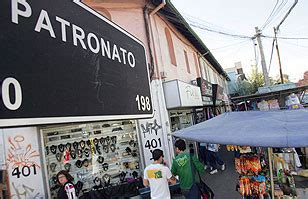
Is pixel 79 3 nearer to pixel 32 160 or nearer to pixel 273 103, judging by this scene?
pixel 32 160

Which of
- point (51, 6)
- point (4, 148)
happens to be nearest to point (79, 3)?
point (51, 6)

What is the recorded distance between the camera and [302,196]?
14.3 feet

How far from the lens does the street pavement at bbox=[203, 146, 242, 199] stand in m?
6.77

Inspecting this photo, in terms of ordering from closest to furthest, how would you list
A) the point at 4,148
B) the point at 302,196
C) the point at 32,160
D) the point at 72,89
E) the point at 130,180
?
the point at 72,89
the point at 302,196
the point at 4,148
the point at 32,160
the point at 130,180

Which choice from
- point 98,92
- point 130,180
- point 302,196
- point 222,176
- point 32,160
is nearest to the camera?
point 98,92

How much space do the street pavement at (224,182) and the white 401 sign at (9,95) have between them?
22.8 feet

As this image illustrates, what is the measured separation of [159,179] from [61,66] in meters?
4.08

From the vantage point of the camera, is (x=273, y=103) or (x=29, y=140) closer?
(x=29, y=140)

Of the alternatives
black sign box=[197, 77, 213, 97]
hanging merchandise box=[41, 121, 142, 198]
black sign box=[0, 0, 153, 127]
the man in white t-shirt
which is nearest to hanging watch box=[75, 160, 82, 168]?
hanging merchandise box=[41, 121, 142, 198]

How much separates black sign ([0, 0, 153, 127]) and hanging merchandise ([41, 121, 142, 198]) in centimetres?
534

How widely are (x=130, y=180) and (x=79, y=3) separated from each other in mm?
6669

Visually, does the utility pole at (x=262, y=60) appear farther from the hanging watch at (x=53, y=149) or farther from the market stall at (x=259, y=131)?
the hanging watch at (x=53, y=149)

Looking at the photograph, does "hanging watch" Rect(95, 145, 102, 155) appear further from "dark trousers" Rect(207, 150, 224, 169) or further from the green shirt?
"dark trousers" Rect(207, 150, 224, 169)

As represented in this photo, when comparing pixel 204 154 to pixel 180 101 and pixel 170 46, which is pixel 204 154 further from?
pixel 170 46
